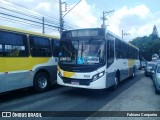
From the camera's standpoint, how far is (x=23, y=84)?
10047 millimetres

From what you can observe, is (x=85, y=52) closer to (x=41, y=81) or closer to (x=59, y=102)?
(x=59, y=102)

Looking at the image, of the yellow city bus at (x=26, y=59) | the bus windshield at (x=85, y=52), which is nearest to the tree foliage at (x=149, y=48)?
the yellow city bus at (x=26, y=59)

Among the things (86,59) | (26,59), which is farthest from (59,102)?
(26,59)

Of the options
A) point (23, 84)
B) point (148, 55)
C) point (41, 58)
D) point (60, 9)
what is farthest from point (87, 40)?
point (148, 55)

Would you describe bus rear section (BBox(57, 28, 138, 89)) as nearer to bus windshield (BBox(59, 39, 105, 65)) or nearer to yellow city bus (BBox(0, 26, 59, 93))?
bus windshield (BBox(59, 39, 105, 65))

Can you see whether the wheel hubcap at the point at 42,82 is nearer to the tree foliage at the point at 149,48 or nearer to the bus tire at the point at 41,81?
the bus tire at the point at 41,81

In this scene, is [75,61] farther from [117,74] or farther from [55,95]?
[117,74]

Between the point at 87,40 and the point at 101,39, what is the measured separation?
64 centimetres

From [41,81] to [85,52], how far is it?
3338 mm

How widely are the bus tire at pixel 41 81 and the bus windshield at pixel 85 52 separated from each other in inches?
73.9

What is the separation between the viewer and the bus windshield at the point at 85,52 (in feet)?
31.3

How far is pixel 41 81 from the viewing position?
11.5 metres

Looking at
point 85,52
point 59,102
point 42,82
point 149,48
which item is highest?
point 149,48

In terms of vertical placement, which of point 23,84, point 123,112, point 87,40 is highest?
point 87,40
